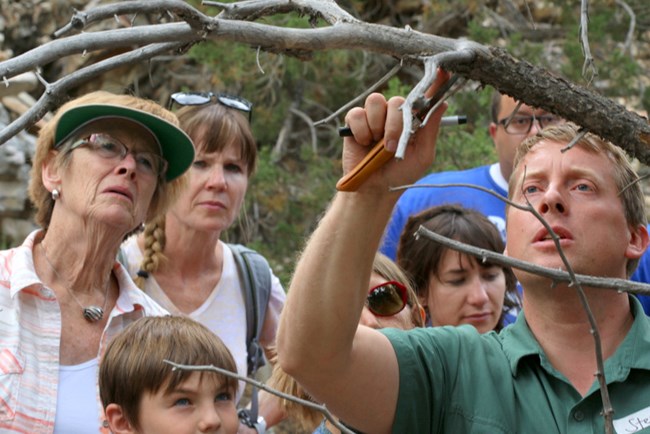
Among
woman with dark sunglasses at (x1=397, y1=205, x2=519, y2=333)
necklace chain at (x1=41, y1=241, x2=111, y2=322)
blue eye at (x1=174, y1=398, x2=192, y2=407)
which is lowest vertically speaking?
blue eye at (x1=174, y1=398, x2=192, y2=407)

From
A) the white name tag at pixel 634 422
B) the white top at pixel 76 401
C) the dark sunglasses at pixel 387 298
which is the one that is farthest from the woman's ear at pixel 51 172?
the white name tag at pixel 634 422

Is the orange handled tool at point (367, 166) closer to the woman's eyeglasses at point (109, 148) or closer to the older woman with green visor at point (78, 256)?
the older woman with green visor at point (78, 256)

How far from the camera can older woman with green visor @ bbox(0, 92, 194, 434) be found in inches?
114

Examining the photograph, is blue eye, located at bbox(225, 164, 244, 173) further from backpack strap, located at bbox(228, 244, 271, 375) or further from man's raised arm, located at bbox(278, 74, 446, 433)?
man's raised arm, located at bbox(278, 74, 446, 433)

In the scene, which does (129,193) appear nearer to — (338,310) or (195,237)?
(195,237)

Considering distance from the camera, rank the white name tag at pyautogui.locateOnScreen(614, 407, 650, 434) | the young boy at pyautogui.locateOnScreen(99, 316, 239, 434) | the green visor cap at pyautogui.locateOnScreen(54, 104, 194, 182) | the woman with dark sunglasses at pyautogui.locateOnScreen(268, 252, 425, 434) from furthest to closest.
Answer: the green visor cap at pyautogui.locateOnScreen(54, 104, 194, 182), the woman with dark sunglasses at pyautogui.locateOnScreen(268, 252, 425, 434), the young boy at pyautogui.locateOnScreen(99, 316, 239, 434), the white name tag at pyautogui.locateOnScreen(614, 407, 650, 434)

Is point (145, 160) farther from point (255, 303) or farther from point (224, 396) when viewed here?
point (224, 396)

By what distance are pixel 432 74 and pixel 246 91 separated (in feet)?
18.6

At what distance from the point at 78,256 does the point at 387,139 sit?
1.56 metres

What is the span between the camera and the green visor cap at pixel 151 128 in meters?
3.24

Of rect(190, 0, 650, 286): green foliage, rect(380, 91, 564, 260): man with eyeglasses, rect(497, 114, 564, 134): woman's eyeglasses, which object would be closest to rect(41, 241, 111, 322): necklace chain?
rect(380, 91, 564, 260): man with eyeglasses

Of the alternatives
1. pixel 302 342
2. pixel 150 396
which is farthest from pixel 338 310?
pixel 150 396

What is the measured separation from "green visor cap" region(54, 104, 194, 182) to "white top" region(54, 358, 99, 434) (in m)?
0.74

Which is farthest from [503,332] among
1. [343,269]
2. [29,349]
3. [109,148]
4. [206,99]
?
[206,99]
